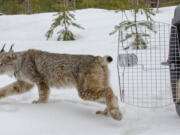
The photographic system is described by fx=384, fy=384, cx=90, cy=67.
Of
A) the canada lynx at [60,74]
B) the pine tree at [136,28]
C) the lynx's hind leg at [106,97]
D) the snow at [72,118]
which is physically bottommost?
the snow at [72,118]

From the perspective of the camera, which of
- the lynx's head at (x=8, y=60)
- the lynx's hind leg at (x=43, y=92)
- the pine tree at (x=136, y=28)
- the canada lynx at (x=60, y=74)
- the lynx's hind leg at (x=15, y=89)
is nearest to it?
the canada lynx at (x=60, y=74)

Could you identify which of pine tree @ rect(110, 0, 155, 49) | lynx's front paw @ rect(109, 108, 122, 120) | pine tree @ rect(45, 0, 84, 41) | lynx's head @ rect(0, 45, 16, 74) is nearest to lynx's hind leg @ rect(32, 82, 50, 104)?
lynx's head @ rect(0, 45, 16, 74)

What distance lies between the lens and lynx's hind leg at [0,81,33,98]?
5.86 meters

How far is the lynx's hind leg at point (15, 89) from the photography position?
5.86m

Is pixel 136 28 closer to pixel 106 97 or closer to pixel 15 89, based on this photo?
pixel 15 89

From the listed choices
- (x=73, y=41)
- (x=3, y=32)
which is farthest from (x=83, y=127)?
(x=3, y=32)

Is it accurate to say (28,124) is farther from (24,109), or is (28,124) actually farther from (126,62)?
(126,62)

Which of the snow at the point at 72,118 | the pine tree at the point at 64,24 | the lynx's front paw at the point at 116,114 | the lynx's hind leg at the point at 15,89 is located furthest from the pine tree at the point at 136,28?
the lynx's front paw at the point at 116,114

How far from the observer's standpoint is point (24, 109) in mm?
4875

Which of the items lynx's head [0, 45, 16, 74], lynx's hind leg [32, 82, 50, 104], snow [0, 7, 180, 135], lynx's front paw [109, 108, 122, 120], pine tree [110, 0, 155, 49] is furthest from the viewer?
pine tree [110, 0, 155, 49]

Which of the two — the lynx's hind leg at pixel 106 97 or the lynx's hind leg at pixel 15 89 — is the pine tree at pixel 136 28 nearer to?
the lynx's hind leg at pixel 15 89

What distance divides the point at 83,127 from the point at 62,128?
0.28m

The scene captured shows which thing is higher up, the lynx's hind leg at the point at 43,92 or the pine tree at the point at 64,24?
the pine tree at the point at 64,24

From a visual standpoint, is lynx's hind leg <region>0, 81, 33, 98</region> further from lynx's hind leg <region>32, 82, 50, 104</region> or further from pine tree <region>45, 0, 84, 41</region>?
pine tree <region>45, 0, 84, 41</region>
